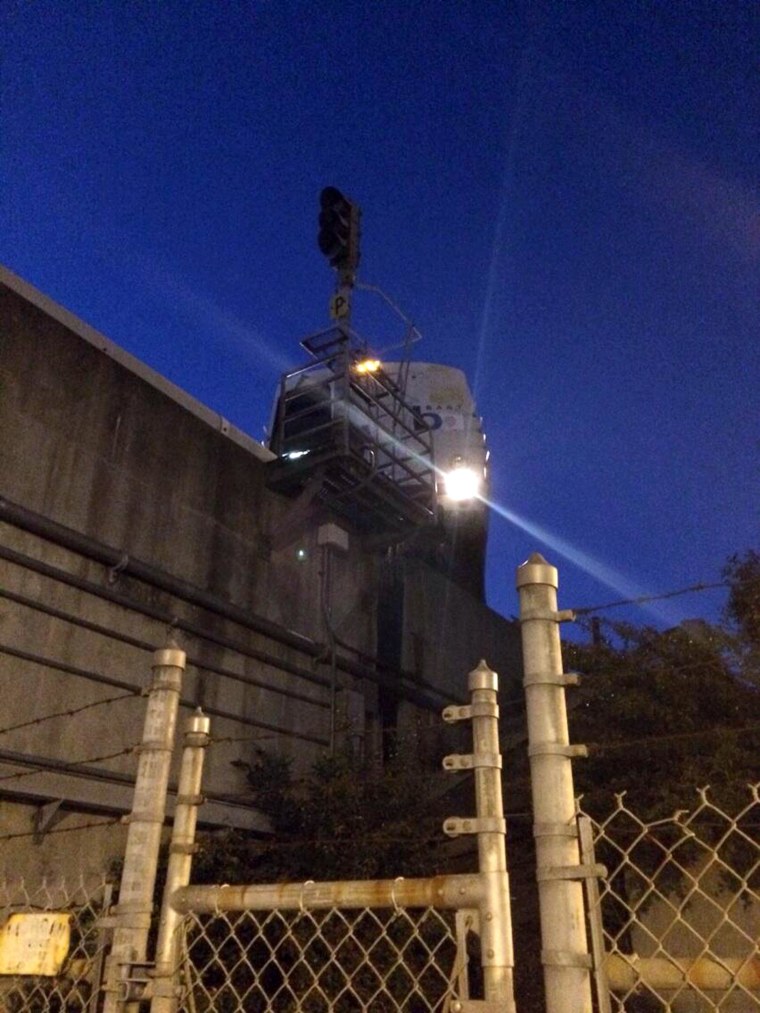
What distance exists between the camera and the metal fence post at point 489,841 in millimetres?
2008

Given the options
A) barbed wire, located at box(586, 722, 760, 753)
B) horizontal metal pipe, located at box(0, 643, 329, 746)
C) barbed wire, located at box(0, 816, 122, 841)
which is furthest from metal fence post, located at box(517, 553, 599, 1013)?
barbed wire, located at box(0, 816, 122, 841)

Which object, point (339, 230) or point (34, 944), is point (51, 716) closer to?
point (34, 944)

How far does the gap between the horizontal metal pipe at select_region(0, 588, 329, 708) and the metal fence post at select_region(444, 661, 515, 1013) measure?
7.13 meters

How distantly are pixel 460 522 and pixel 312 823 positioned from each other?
10.0m

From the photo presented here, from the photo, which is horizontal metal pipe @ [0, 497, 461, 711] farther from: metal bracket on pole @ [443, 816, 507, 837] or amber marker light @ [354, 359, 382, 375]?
metal bracket on pole @ [443, 816, 507, 837]

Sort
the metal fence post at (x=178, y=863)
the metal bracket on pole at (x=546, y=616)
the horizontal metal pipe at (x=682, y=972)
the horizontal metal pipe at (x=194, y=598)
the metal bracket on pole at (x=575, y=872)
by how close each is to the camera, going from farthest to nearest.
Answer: the horizontal metal pipe at (x=194, y=598), the metal fence post at (x=178, y=863), the metal bracket on pole at (x=546, y=616), the metal bracket on pole at (x=575, y=872), the horizontal metal pipe at (x=682, y=972)

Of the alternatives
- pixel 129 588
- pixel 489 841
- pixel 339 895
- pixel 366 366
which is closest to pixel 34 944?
pixel 339 895

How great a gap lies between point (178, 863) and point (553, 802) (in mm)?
1306

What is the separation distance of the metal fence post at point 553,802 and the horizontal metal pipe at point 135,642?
23.9 feet

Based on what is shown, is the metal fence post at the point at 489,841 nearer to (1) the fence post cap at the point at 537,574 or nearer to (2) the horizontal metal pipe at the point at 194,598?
(1) the fence post cap at the point at 537,574

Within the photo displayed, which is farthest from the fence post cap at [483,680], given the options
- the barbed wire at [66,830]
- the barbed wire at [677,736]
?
the barbed wire at [66,830]

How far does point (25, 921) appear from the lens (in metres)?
3.16

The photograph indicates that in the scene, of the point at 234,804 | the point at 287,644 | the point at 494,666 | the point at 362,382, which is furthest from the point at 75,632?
the point at 494,666

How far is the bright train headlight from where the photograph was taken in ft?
61.2
